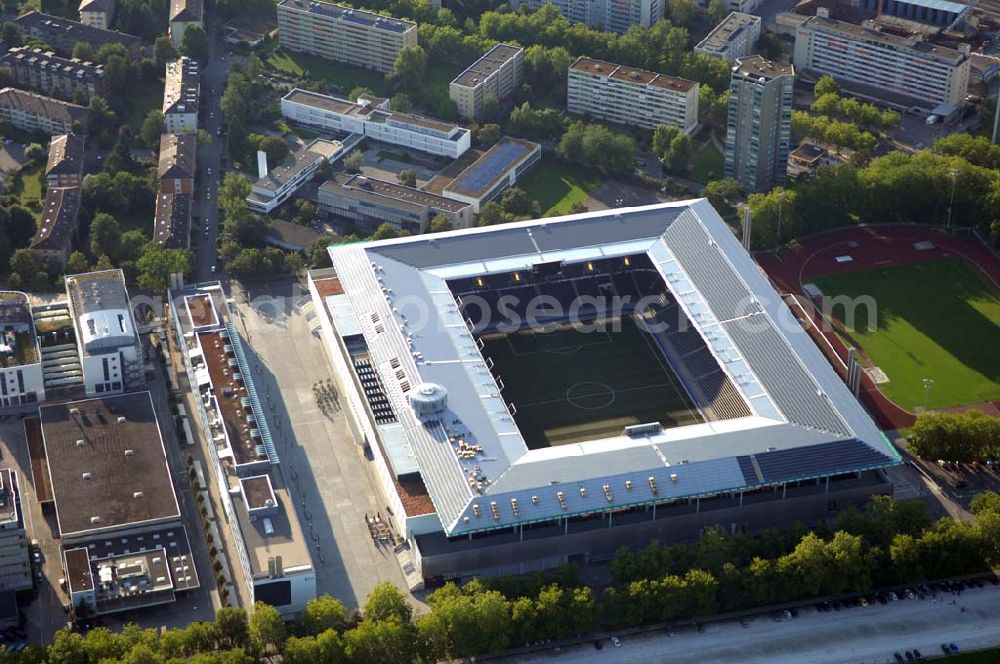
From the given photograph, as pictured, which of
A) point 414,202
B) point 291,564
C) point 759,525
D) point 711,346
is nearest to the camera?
point 291,564

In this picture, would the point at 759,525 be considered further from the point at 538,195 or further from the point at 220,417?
the point at 538,195

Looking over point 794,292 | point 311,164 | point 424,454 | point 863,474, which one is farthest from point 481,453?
point 311,164

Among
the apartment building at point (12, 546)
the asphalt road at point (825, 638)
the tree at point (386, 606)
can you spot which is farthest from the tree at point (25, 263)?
the asphalt road at point (825, 638)

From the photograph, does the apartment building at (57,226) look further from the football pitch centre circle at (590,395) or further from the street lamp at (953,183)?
the street lamp at (953,183)

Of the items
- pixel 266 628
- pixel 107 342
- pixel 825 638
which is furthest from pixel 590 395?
pixel 107 342

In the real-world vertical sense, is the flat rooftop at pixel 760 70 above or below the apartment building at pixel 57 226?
above

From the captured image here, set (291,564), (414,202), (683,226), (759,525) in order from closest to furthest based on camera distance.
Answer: (291,564)
(759,525)
(683,226)
(414,202)

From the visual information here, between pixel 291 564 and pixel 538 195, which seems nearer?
pixel 291 564

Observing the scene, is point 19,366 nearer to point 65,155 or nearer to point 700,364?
point 65,155
